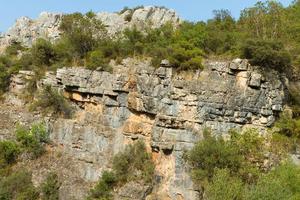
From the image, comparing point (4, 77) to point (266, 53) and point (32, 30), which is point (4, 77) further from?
point (266, 53)

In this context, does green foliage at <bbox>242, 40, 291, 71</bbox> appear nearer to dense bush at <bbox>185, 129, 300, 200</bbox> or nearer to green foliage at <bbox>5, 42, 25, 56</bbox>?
dense bush at <bbox>185, 129, 300, 200</bbox>

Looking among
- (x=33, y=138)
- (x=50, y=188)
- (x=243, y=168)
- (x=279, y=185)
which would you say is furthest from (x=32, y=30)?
(x=279, y=185)

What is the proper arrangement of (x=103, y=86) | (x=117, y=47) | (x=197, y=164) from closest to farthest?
(x=197, y=164) < (x=103, y=86) < (x=117, y=47)

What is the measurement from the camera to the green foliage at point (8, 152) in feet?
91.5

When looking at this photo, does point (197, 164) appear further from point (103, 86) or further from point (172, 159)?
point (103, 86)

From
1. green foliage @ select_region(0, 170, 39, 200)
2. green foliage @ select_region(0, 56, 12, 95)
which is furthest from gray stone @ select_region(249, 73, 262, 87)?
green foliage @ select_region(0, 56, 12, 95)

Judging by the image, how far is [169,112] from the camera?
995 inches

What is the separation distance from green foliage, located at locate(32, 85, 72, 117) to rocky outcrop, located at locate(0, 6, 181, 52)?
6920 mm

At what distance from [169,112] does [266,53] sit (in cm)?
630

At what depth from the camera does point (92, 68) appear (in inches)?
1128

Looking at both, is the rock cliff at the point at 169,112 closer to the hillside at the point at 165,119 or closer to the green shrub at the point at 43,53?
the hillside at the point at 165,119

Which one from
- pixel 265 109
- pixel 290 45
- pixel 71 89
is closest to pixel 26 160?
pixel 71 89

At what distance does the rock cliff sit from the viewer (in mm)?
24734

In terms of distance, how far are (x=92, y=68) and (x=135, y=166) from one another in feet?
23.8
